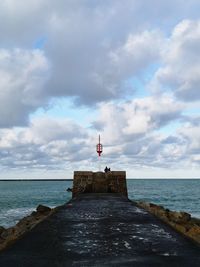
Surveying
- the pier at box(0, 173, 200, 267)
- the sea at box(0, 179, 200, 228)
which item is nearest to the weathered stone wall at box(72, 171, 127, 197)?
the sea at box(0, 179, 200, 228)

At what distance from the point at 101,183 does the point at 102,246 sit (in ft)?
54.9

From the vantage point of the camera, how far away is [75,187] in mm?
24000

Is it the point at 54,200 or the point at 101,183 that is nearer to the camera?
the point at 101,183

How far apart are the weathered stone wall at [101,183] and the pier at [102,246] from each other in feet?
42.8

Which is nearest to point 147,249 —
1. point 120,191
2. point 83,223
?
point 83,223

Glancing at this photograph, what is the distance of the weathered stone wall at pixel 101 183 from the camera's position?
2364cm

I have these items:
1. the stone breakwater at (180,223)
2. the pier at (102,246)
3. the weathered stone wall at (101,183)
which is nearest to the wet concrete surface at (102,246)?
the pier at (102,246)

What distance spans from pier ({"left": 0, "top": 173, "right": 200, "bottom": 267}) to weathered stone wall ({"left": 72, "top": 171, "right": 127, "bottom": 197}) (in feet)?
42.8

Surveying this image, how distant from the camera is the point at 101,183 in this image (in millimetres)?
23672

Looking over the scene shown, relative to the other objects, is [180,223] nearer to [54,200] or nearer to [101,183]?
[101,183]

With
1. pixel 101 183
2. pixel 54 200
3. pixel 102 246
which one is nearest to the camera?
pixel 102 246

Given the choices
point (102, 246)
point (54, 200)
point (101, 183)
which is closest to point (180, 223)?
point (101, 183)

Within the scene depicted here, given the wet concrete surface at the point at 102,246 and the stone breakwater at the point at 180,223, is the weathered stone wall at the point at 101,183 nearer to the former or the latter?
the stone breakwater at the point at 180,223

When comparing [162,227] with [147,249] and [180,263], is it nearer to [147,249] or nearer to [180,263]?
[147,249]
